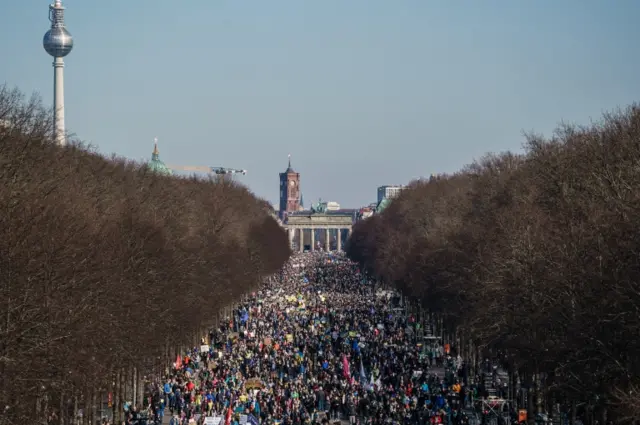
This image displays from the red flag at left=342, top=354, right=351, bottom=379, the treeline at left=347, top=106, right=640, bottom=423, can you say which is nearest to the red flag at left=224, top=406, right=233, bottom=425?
the treeline at left=347, top=106, right=640, bottom=423

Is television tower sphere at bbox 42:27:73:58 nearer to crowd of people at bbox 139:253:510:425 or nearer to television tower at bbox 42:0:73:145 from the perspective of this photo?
television tower at bbox 42:0:73:145

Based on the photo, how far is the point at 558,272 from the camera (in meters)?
46.5

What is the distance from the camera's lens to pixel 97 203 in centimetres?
6731

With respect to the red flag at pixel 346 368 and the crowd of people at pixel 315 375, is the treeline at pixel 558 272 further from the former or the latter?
the red flag at pixel 346 368

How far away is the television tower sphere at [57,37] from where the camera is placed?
18638cm

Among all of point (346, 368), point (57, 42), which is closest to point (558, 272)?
point (346, 368)

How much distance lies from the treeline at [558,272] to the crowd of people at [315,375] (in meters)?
3.18

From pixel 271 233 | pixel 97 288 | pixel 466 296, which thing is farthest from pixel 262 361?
pixel 271 233

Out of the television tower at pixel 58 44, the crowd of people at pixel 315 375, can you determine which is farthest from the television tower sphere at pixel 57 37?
the crowd of people at pixel 315 375

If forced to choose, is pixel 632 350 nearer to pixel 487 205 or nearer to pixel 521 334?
pixel 521 334

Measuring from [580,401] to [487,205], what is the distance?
146ft

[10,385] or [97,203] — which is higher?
[97,203]

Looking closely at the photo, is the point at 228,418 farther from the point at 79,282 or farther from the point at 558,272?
the point at 558,272

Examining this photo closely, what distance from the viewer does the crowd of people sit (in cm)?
5638
